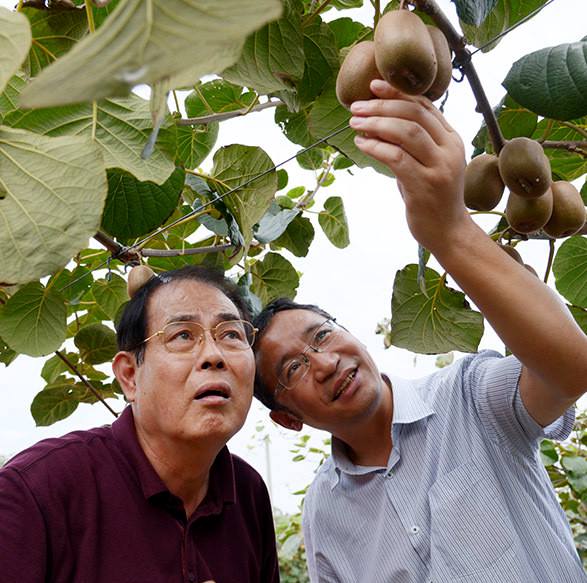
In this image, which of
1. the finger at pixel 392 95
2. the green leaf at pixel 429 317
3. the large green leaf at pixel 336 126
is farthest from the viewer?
the green leaf at pixel 429 317

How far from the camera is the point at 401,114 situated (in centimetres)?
59

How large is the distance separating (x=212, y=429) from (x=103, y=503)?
219 millimetres

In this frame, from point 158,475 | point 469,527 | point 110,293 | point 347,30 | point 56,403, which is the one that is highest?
point 110,293

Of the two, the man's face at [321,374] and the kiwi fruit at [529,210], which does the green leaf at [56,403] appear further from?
the kiwi fruit at [529,210]

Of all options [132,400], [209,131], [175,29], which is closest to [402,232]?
[209,131]

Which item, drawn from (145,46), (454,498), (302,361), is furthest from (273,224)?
(145,46)

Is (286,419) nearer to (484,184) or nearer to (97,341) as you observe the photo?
(97,341)

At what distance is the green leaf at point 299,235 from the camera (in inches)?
66.0

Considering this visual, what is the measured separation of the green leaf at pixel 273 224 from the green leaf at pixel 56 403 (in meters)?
0.70

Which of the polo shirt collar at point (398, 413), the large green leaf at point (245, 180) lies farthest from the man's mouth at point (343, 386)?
the large green leaf at point (245, 180)

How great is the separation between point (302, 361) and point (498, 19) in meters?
0.81

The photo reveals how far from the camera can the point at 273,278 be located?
5.53ft

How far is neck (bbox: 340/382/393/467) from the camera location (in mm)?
1403

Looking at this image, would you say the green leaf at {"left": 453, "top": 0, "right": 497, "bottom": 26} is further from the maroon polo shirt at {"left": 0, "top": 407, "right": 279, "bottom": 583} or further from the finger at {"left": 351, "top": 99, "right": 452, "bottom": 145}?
the maroon polo shirt at {"left": 0, "top": 407, "right": 279, "bottom": 583}
